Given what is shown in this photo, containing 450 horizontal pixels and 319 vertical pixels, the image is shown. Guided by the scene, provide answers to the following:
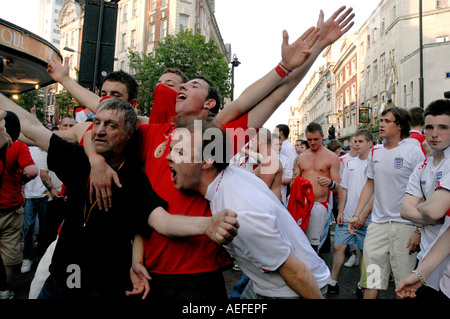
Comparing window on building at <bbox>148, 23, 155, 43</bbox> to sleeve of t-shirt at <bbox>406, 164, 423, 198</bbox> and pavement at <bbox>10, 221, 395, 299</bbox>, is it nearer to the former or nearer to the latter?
pavement at <bbox>10, 221, 395, 299</bbox>

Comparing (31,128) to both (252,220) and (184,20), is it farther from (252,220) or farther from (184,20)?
(184,20)

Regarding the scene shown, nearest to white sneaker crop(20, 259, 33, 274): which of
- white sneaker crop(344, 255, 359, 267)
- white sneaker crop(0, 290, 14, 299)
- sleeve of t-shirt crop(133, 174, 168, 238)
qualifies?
white sneaker crop(0, 290, 14, 299)

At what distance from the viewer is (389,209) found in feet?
13.4

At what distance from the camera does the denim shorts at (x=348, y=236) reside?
5.08 metres

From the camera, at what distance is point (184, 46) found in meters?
27.4

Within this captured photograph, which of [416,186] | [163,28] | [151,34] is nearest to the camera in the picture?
[416,186]

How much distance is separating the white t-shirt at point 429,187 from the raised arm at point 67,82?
9.68 feet

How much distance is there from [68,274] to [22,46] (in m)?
9.82

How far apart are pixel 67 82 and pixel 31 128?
2.57 ft

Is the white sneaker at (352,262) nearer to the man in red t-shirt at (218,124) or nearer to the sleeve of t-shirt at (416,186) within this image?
the sleeve of t-shirt at (416,186)

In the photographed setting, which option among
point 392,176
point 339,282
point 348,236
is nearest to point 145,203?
point 392,176

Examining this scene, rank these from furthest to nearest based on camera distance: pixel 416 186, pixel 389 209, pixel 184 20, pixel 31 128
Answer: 1. pixel 184 20
2. pixel 389 209
3. pixel 416 186
4. pixel 31 128
